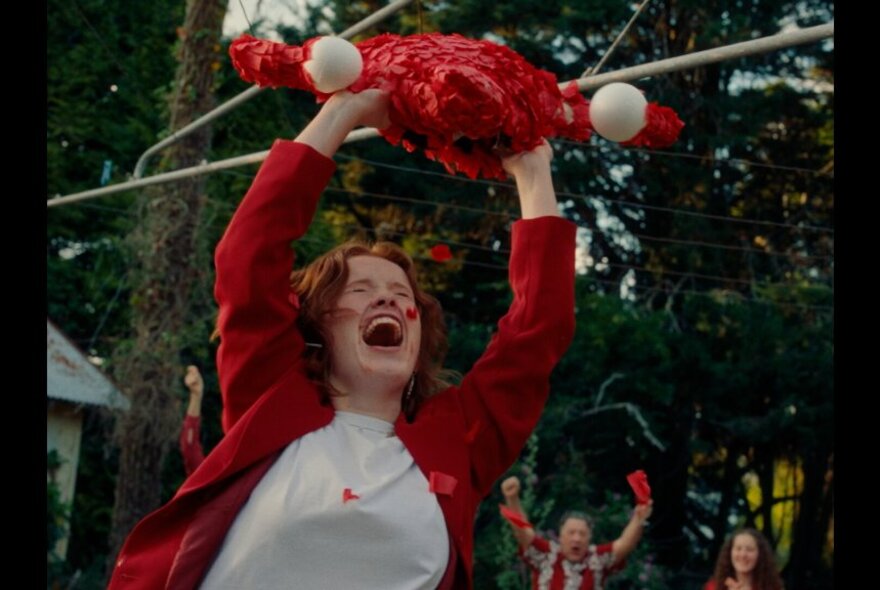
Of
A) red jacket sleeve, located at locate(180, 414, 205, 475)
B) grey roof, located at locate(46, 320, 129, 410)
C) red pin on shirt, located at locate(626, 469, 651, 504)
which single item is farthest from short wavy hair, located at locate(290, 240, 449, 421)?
grey roof, located at locate(46, 320, 129, 410)

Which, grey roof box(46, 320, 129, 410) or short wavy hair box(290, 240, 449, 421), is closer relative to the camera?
short wavy hair box(290, 240, 449, 421)

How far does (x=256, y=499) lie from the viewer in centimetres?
201

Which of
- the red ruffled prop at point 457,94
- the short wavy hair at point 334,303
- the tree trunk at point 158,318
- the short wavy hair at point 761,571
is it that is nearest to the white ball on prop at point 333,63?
the red ruffled prop at point 457,94

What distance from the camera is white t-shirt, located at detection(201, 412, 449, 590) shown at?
1.95 m

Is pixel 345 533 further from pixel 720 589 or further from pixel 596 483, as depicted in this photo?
pixel 596 483

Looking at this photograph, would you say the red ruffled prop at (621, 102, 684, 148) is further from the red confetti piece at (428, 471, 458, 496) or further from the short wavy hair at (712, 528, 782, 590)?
the short wavy hair at (712, 528, 782, 590)

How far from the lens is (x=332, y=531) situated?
197 cm

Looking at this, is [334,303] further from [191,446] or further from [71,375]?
[71,375]

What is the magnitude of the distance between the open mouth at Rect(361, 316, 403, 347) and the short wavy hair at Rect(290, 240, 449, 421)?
4.1 inches

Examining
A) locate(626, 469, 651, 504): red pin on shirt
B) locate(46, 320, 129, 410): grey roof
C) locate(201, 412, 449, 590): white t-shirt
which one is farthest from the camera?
locate(46, 320, 129, 410): grey roof

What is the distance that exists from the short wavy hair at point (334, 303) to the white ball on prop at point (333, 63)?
381 mm

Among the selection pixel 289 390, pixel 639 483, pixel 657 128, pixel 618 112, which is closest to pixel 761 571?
pixel 639 483

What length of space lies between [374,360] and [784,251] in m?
10.7

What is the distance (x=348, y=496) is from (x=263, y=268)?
16.5 inches
